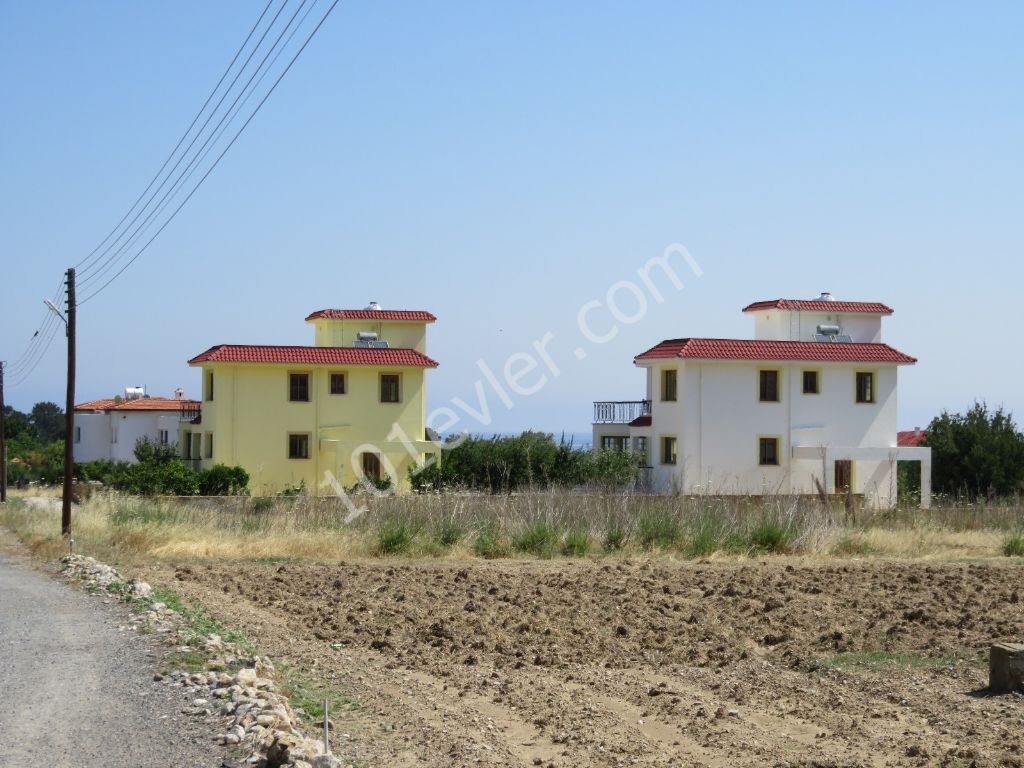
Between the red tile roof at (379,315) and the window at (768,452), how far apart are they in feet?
54.2

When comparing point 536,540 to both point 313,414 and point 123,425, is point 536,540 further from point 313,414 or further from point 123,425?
point 123,425

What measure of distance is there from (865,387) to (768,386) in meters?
4.79

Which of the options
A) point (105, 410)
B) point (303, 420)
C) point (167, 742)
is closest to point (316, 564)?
point (167, 742)

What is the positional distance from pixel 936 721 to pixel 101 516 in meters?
21.4

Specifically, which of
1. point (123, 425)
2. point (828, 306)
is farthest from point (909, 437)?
point (123, 425)

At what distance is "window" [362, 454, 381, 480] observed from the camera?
5256 cm

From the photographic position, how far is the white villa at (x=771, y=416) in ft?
166

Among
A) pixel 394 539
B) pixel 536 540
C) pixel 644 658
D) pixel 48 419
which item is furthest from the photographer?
pixel 48 419

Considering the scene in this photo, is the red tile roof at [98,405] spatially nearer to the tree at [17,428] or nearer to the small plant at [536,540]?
the tree at [17,428]

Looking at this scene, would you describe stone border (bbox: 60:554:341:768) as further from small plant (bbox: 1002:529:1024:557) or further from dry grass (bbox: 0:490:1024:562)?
small plant (bbox: 1002:529:1024:557)

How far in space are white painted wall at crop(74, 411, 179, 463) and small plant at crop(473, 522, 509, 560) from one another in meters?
44.5

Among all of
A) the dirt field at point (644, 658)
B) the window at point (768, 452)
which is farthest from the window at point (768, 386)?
the dirt field at point (644, 658)

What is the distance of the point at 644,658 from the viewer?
11898 mm

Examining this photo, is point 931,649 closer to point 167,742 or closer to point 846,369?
point 167,742
